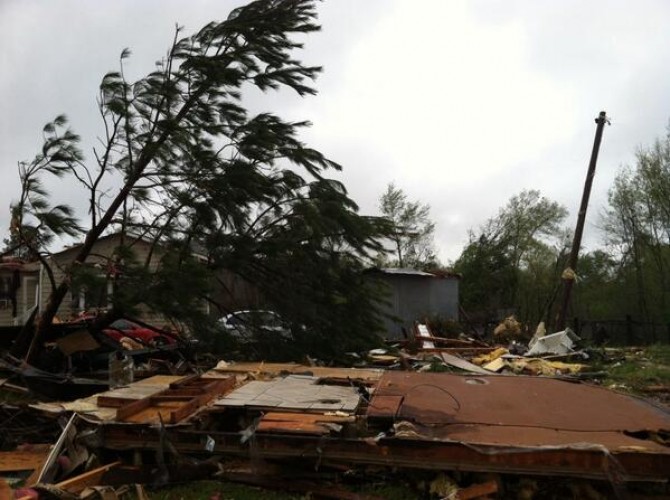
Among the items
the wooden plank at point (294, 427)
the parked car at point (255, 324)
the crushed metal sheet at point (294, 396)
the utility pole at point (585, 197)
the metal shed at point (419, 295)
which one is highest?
the utility pole at point (585, 197)

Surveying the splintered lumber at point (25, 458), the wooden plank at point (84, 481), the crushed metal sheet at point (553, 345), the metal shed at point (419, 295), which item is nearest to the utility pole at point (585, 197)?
the crushed metal sheet at point (553, 345)

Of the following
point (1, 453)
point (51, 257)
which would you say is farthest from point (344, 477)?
point (51, 257)

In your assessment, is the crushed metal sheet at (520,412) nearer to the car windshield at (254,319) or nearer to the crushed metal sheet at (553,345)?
the car windshield at (254,319)

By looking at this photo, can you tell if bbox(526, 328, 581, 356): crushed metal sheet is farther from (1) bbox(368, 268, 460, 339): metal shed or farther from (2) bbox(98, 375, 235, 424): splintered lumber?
(2) bbox(98, 375, 235, 424): splintered lumber

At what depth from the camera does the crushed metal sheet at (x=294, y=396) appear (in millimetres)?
4707

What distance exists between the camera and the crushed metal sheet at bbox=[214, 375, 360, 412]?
15.4 feet

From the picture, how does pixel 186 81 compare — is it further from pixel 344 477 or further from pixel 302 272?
pixel 344 477

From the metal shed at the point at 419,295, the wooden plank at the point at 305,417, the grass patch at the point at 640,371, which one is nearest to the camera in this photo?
the wooden plank at the point at 305,417

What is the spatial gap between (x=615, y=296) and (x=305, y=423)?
2715cm

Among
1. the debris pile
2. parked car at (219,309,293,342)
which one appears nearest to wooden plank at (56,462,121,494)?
the debris pile

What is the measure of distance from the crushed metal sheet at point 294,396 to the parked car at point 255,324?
3.37 metres

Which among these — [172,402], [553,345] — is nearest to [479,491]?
[172,402]

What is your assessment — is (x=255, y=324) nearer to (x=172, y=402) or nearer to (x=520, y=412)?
(x=172, y=402)

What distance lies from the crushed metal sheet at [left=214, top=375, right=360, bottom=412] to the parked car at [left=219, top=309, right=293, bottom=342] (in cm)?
337
